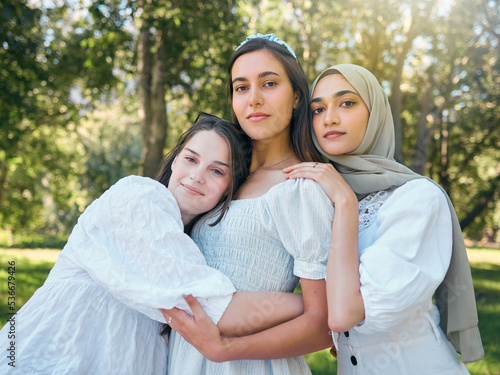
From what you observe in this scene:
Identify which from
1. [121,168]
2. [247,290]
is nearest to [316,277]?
[247,290]

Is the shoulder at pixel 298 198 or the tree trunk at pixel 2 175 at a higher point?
the shoulder at pixel 298 198

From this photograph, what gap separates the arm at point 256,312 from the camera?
1893 mm

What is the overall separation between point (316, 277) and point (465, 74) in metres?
11.2

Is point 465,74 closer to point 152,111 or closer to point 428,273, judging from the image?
point 152,111

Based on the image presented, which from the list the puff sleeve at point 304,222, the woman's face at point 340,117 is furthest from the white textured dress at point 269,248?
the woman's face at point 340,117

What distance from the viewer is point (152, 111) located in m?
9.09

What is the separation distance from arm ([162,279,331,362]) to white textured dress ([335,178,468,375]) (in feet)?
0.64

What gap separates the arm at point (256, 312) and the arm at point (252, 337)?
0.04 metres

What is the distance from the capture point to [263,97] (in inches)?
97.0

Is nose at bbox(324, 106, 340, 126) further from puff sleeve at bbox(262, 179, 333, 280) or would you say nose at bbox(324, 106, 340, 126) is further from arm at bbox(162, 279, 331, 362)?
arm at bbox(162, 279, 331, 362)

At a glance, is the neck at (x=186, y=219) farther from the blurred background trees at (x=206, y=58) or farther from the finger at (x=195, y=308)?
the blurred background trees at (x=206, y=58)

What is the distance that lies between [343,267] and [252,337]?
500 mm

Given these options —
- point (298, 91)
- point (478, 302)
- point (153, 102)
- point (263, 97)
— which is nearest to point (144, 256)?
point (263, 97)

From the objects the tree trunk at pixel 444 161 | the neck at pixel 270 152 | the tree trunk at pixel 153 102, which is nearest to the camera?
the neck at pixel 270 152
